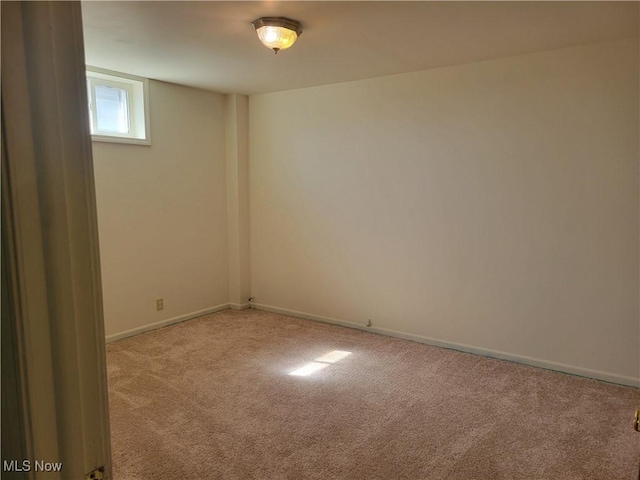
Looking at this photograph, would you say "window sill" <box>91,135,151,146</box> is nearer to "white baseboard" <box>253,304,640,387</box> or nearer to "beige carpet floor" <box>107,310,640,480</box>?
"beige carpet floor" <box>107,310,640,480</box>

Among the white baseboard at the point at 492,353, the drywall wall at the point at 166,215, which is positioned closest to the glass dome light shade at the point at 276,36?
the drywall wall at the point at 166,215

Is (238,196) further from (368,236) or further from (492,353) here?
(492,353)

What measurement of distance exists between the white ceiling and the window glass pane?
32 cm

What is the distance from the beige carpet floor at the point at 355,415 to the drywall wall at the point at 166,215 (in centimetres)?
57

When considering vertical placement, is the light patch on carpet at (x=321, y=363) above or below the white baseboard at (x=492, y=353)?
below

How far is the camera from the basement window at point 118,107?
12.7 feet

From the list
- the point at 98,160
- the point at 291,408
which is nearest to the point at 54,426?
the point at 291,408

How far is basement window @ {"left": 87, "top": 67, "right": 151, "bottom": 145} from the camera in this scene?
3.88m

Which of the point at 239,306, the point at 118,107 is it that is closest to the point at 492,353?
the point at 239,306

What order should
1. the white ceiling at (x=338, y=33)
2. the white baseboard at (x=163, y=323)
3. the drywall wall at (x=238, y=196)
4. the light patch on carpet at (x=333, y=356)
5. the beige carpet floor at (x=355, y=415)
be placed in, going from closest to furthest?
the beige carpet floor at (x=355, y=415), the white ceiling at (x=338, y=33), the light patch on carpet at (x=333, y=356), the white baseboard at (x=163, y=323), the drywall wall at (x=238, y=196)

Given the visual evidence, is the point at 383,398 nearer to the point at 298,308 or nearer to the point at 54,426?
the point at 298,308

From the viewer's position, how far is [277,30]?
8.61ft

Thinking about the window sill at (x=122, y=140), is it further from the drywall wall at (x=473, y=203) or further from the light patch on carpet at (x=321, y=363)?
the light patch on carpet at (x=321, y=363)

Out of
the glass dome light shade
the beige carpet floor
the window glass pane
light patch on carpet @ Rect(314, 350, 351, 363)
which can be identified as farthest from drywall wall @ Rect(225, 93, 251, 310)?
the glass dome light shade
